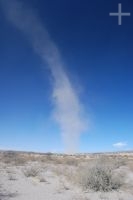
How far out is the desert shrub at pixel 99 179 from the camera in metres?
17.7

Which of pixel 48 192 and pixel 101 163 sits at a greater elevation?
pixel 101 163

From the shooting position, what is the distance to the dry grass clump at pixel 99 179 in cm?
1770

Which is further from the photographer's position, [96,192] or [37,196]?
[96,192]

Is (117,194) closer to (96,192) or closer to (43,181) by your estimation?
(96,192)

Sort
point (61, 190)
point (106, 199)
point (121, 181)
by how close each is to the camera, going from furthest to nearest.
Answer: point (121, 181), point (61, 190), point (106, 199)

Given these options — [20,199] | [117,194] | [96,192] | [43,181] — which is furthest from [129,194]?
[43,181]

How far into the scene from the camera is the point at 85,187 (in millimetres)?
17719

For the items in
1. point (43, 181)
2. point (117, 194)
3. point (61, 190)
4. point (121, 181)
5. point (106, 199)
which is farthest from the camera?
point (43, 181)

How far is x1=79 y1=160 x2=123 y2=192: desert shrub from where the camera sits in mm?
17703

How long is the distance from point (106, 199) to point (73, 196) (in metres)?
1.50

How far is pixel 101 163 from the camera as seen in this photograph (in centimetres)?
1981

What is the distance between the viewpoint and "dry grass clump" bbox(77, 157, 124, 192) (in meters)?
17.7

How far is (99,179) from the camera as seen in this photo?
17844 millimetres

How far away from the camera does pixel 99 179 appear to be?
1784 cm
